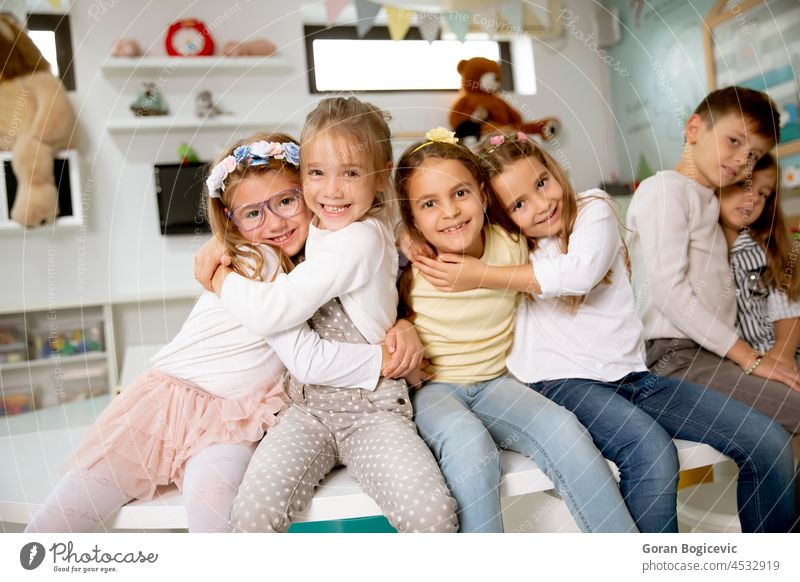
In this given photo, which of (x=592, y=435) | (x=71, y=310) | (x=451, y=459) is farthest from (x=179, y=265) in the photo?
(x=592, y=435)

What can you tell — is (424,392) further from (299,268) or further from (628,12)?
(628,12)

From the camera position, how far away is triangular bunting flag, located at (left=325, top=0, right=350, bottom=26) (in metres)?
0.67

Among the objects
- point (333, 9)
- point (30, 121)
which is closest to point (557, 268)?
point (333, 9)

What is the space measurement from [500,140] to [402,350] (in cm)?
25

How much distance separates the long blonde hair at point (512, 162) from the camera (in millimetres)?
705

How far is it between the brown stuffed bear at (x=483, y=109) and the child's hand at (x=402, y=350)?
22 cm

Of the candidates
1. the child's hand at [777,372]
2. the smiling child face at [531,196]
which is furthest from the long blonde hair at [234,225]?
the child's hand at [777,372]

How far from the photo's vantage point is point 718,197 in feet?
2.58

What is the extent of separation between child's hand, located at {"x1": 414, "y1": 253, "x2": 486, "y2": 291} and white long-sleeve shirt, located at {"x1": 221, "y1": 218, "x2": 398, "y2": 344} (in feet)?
0.18

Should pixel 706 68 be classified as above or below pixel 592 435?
above

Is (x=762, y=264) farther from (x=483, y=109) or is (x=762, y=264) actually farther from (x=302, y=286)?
(x=302, y=286)

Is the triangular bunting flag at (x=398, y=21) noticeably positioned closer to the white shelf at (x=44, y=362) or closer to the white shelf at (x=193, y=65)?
the white shelf at (x=193, y=65)
